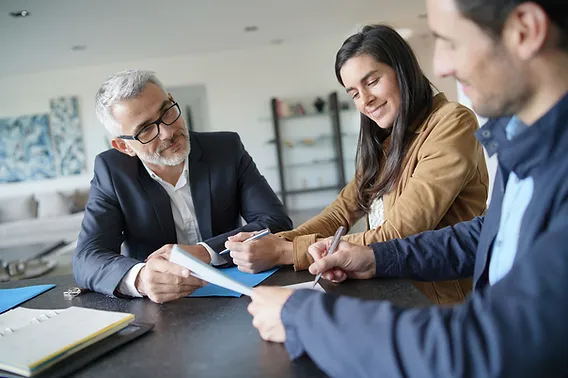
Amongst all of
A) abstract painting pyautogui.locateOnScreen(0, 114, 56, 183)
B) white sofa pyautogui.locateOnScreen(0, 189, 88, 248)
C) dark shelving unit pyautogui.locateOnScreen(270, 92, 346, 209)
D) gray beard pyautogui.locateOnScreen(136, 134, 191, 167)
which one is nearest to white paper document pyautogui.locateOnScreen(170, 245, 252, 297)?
gray beard pyautogui.locateOnScreen(136, 134, 191, 167)

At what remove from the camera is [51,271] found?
4.34 m

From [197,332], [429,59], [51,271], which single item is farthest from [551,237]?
[429,59]

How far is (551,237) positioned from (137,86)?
144 cm

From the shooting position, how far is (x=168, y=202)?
1.71 m

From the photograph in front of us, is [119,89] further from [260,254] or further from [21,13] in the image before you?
[21,13]

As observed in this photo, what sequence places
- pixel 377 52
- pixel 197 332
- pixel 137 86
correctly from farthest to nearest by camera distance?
1. pixel 137 86
2. pixel 377 52
3. pixel 197 332

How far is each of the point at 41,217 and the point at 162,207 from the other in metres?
6.01

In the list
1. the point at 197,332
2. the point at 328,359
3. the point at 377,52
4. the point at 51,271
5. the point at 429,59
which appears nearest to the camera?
the point at 328,359

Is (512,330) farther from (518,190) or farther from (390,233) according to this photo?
(390,233)

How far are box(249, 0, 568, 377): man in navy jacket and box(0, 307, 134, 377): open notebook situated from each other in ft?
1.02

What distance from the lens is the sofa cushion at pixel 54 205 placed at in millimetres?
→ 6754

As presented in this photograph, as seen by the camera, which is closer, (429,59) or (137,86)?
(137,86)

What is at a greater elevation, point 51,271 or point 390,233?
point 390,233

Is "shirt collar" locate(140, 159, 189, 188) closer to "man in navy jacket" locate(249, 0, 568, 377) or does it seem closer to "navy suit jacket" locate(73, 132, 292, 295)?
"navy suit jacket" locate(73, 132, 292, 295)
